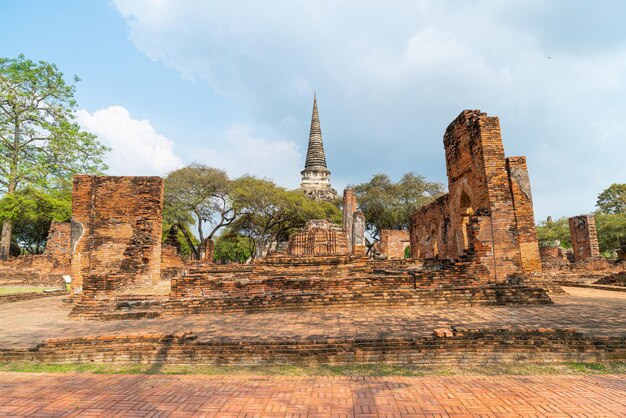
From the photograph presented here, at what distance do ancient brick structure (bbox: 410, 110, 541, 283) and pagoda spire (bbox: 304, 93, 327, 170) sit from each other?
41.9 m

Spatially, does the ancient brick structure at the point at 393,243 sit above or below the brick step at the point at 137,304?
above

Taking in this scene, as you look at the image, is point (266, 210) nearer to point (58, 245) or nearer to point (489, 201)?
point (58, 245)

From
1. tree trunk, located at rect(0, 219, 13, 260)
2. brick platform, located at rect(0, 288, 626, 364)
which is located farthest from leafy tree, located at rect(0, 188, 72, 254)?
brick platform, located at rect(0, 288, 626, 364)

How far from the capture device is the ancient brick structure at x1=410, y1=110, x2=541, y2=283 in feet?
33.4

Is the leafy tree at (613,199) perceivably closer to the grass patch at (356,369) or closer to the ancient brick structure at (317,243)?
the ancient brick structure at (317,243)

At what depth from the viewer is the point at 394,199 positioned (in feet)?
127

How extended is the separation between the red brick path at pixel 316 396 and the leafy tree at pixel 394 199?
3492 cm

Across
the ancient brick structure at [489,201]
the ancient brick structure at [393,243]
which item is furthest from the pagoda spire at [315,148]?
the ancient brick structure at [489,201]

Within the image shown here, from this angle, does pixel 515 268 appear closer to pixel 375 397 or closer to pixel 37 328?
pixel 375 397

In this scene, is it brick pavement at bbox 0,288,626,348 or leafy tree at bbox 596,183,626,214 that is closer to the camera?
brick pavement at bbox 0,288,626,348

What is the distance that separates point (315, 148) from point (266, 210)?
2807cm

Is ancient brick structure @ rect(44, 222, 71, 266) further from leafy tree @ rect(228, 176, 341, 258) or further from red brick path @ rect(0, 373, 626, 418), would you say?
red brick path @ rect(0, 373, 626, 418)

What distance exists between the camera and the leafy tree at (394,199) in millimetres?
38406

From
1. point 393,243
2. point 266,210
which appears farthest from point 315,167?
point 393,243
